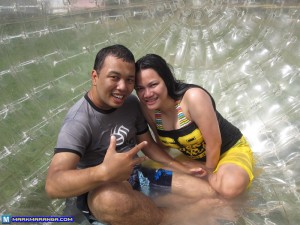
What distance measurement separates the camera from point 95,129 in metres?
1.79

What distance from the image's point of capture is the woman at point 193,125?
5.99ft

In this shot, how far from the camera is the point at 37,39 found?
8.62 feet

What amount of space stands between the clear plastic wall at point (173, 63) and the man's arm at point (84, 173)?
59 cm

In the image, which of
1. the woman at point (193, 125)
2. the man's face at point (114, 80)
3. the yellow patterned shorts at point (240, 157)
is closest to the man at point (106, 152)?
the man's face at point (114, 80)

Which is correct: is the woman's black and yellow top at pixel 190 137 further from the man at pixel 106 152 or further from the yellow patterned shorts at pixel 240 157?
the man at pixel 106 152

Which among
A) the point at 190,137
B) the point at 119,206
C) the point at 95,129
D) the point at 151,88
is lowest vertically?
the point at 119,206

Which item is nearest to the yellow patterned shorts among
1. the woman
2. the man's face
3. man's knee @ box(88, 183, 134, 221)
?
the woman

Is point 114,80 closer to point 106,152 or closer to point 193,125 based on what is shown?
point 106,152

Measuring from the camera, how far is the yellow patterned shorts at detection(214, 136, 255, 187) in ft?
6.55

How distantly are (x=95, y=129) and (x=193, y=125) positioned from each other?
23.9 inches

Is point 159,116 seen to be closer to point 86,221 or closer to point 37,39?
point 86,221

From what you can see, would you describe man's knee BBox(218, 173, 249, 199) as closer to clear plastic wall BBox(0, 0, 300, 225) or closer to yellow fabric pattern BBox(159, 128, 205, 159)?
clear plastic wall BBox(0, 0, 300, 225)

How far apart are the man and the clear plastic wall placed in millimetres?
547

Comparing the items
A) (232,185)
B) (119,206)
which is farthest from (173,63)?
(119,206)
